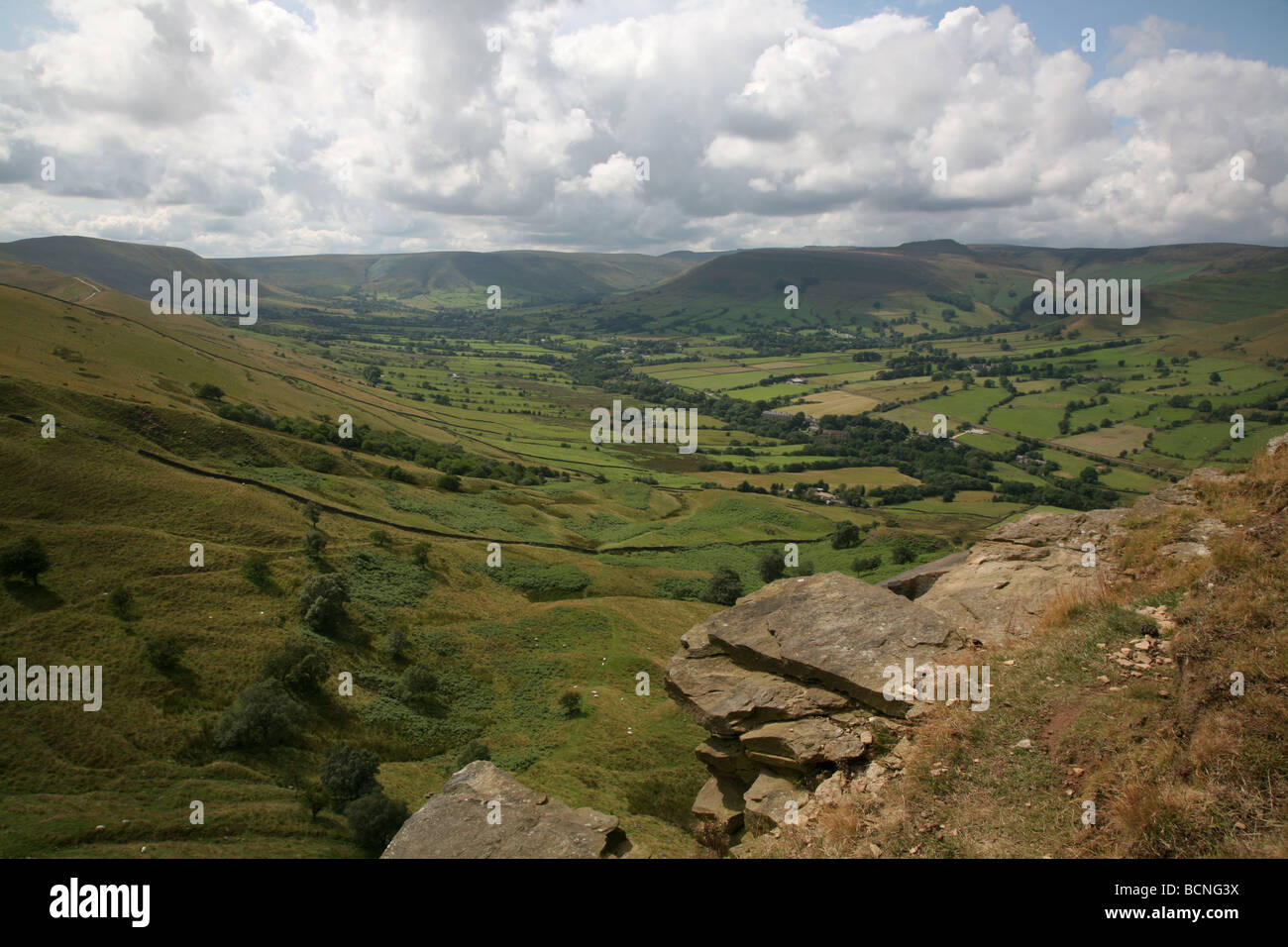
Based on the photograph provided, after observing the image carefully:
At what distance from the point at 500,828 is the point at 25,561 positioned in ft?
117

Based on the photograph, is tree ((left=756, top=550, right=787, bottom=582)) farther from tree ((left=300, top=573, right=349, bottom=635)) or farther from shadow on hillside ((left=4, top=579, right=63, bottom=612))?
shadow on hillside ((left=4, top=579, right=63, bottom=612))

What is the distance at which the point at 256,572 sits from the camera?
4350 centimetres

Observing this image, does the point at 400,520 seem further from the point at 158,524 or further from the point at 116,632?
the point at 116,632

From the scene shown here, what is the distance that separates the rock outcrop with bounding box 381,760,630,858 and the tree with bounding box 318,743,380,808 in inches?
523

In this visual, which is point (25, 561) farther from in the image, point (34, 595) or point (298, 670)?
point (298, 670)

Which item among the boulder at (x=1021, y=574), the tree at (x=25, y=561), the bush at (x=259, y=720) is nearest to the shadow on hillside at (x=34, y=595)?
the tree at (x=25, y=561)

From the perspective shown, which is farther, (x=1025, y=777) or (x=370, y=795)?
(x=370, y=795)

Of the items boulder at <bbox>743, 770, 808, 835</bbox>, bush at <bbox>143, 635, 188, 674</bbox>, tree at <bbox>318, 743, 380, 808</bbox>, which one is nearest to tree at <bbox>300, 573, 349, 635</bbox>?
bush at <bbox>143, 635, 188, 674</bbox>

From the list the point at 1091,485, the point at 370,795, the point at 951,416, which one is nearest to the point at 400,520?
the point at 370,795

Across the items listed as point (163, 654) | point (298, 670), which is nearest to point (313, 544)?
point (298, 670)

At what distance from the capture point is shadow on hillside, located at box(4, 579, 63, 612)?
34594 mm

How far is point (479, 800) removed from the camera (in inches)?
709

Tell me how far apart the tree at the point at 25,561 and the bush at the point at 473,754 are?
2605 cm
